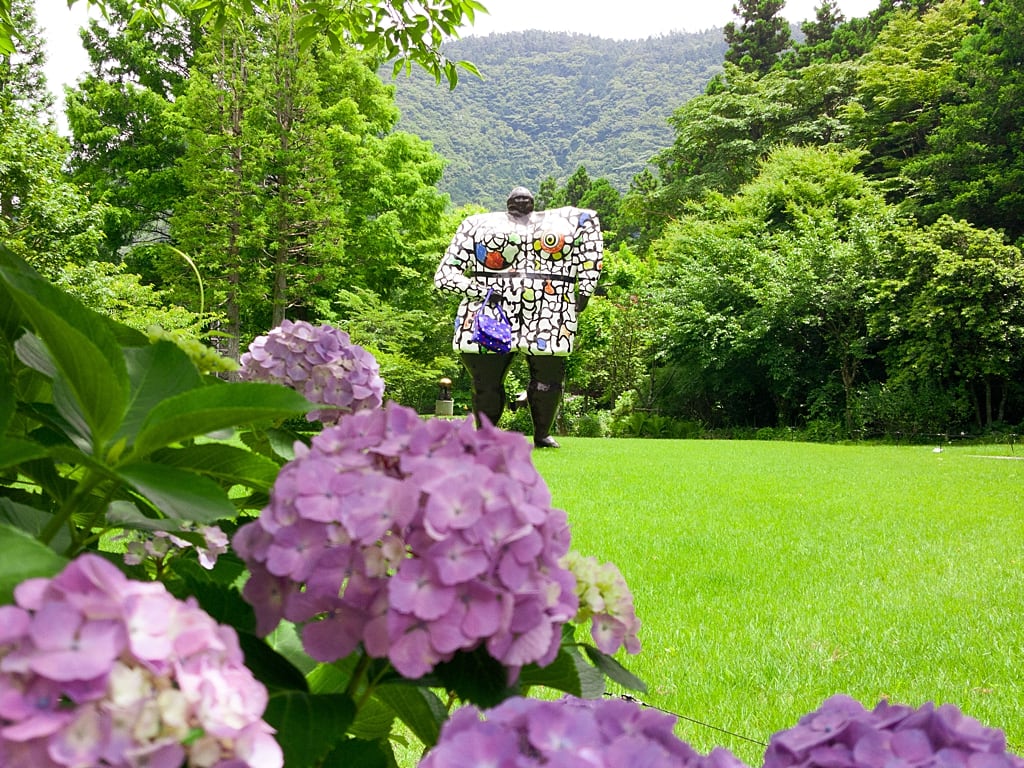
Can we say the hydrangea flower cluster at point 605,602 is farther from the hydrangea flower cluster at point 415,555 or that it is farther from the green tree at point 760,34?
the green tree at point 760,34

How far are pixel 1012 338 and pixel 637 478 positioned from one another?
838cm

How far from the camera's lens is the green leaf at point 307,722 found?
38 centimetres

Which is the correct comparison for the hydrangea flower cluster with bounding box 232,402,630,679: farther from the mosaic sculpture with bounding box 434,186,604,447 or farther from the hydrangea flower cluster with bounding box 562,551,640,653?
the mosaic sculpture with bounding box 434,186,604,447

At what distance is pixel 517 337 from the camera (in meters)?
6.50

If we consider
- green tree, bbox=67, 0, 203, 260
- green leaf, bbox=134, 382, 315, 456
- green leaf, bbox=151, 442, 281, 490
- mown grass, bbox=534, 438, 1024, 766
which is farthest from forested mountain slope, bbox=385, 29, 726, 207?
green leaf, bbox=134, 382, 315, 456

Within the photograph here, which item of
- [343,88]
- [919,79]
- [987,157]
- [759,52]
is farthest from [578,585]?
[759,52]

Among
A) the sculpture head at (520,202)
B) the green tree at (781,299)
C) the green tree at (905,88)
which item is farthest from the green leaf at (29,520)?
the green tree at (905,88)

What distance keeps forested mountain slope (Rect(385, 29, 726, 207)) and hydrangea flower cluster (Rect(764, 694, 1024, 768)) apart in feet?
163

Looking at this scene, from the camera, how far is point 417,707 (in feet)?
1.69

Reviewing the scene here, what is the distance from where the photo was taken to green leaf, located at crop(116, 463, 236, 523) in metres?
0.40

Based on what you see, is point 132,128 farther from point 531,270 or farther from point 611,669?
point 611,669

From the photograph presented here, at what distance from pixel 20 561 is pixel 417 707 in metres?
0.29

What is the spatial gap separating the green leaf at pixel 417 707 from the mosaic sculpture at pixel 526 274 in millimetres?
5940

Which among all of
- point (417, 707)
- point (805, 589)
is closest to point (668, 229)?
point (805, 589)
